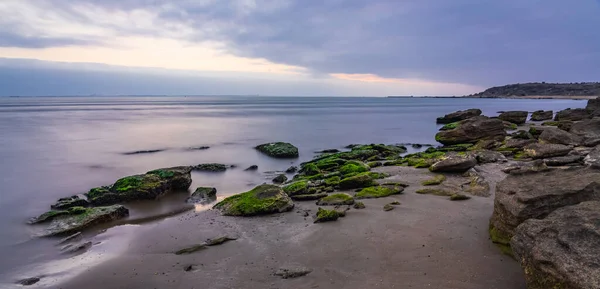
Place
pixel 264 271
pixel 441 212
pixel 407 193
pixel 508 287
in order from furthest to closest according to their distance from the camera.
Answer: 1. pixel 407 193
2. pixel 441 212
3. pixel 264 271
4. pixel 508 287

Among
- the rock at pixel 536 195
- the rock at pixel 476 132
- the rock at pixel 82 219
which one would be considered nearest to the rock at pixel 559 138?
the rock at pixel 476 132

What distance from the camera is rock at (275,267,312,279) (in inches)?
265

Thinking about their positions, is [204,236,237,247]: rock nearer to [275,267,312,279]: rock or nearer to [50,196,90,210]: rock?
[275,267,312,279]: rock

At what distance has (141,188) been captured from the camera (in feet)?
44.6

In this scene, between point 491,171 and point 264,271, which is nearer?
point 264,271

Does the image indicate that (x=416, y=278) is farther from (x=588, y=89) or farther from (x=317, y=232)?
(x=588, y=89)

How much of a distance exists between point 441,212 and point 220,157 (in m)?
17.5

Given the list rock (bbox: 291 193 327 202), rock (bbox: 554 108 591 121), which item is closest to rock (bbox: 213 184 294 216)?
rock (bbox: 291 193 327 202)

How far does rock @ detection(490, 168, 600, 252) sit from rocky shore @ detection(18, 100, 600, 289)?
0.02 m

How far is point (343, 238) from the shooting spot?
827 cm

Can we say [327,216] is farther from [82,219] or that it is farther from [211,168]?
[211,168]

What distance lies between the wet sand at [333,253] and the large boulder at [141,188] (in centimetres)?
322

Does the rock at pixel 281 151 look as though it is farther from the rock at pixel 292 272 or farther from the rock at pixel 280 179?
the rock at pixel 292 272

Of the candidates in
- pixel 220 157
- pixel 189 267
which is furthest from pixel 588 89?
pixel 189 267
